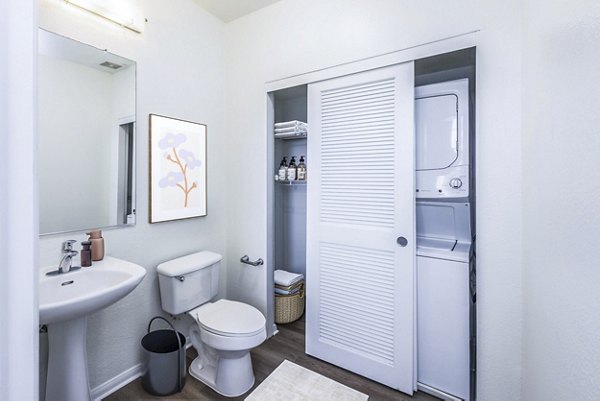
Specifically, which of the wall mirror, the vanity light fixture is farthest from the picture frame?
the vanity light fixture

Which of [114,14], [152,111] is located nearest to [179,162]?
[152,111]

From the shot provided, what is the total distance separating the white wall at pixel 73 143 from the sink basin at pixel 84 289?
28 centimetres

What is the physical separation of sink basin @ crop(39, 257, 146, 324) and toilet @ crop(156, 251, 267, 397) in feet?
1.14

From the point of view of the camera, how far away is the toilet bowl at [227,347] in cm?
163

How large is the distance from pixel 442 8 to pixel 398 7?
25 centimetres

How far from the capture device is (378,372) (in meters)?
1.75

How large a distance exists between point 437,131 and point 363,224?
2.47 feet

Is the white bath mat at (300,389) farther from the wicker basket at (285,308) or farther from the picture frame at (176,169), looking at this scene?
the picture frame at (176,169)

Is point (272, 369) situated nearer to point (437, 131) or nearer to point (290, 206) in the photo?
point (290, 206)

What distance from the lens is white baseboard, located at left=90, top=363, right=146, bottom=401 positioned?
1639 millimetres

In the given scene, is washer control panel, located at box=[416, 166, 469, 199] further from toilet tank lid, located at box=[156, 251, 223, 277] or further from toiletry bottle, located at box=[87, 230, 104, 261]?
toiletry bottle, located at box=[87, 230, 104, 261]

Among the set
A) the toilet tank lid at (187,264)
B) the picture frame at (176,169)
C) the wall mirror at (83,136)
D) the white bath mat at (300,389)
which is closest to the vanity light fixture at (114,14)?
the wall mirror at (83,136)

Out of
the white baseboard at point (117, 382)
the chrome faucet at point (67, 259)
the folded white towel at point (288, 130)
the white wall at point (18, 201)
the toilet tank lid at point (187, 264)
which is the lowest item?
the white baseboard at point (117, 382)

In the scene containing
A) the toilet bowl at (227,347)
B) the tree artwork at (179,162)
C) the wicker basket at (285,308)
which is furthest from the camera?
the wicker basket at (285,308)
